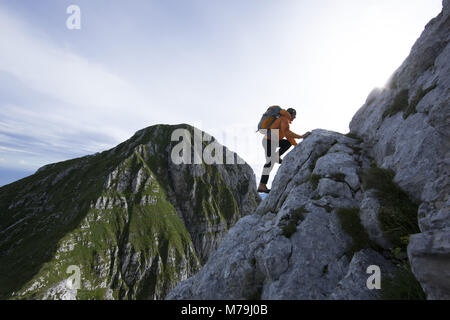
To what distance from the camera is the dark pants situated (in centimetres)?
1708

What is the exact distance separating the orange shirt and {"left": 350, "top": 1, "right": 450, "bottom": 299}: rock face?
16.9 feet

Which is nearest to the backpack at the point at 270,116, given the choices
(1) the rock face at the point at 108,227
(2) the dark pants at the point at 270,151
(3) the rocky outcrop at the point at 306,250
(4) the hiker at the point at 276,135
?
(4) the hiker at the point at 276,135

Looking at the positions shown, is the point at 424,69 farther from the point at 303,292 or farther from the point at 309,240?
the point at 303,292

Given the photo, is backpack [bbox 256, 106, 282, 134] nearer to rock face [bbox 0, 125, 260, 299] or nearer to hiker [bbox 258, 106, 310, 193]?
hiker [bbox 258, 106, 310, 193]

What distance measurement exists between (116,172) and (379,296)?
183426 millimetres

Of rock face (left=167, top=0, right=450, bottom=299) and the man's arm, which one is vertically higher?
the man's arm

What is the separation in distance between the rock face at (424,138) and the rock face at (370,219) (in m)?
0.03

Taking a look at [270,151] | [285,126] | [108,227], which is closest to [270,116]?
[285,126]

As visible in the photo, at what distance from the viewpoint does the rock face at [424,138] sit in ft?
18.6

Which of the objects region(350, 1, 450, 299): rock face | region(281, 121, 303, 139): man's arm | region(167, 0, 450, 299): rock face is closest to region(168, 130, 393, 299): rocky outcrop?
region(167, 0, 450, 299): rock face

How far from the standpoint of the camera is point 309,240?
951 centimetres

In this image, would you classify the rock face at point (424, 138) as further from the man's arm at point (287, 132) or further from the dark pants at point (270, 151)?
the dark pants at point (270, 151)

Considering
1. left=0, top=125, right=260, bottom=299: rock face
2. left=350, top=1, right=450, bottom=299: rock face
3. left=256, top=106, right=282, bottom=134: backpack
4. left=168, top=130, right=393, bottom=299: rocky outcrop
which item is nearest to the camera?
left=350, top=1, right=450, bottom=299: rock face
